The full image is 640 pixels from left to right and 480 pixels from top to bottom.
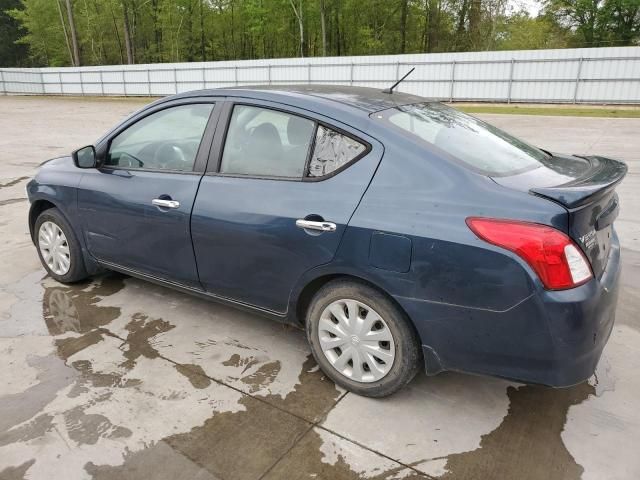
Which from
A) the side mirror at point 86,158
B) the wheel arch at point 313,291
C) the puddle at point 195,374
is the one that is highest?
the side mirror at point 86,158

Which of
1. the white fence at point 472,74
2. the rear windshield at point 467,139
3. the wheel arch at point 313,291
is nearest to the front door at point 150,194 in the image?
the wheel arch at point 313,291

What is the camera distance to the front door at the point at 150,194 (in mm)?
3289

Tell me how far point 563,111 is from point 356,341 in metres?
19.3

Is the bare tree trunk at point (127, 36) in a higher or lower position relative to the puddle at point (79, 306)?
higher

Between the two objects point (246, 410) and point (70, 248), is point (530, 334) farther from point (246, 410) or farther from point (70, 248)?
point (70, 248)

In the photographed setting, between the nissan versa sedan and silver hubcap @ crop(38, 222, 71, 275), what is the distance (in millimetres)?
618

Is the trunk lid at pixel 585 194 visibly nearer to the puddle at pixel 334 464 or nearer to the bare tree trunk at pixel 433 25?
the puddle at pixel 334 464

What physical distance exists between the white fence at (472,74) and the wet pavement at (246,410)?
13.6 metres

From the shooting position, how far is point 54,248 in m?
4.27

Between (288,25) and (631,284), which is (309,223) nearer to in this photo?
(631,284)

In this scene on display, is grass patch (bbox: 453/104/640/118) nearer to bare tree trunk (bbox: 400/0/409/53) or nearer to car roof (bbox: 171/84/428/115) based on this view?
car roof (bbox: 171/84/428/115)

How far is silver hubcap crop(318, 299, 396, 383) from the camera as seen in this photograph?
2654 millimetres

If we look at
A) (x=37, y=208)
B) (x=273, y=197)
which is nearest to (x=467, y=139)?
(x=273, y=197)

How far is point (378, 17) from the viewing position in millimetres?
44812
